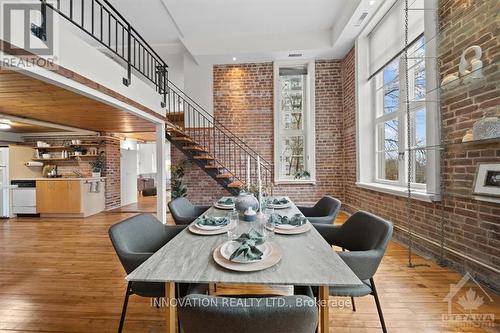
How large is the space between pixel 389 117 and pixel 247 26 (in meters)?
3.55

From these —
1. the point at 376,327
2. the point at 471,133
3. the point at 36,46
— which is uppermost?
the point at 36,46

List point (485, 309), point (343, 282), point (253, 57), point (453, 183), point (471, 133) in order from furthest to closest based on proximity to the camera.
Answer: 1. point (253, 57)
2. point (453, 183)
3. point (471, 133)
4. point (485, 309)
5. point (343, 282)

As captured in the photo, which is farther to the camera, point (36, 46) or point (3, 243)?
point (3, 243)

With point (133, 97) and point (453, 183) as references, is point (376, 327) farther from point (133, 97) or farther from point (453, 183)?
point (133, 97)

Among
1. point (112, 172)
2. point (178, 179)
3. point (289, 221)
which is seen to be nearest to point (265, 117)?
point (178, 179)

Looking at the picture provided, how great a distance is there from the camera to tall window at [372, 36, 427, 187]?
350 centimetres

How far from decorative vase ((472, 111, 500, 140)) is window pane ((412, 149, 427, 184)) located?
1106 millimetres

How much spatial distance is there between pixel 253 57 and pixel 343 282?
5.92 metres

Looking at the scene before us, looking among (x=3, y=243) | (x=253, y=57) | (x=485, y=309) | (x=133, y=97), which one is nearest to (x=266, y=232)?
(x=485, y=309)

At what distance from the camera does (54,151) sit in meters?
6.64

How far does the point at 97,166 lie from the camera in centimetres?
649

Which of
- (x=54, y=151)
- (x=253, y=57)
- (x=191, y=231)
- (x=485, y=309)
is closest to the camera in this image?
(x=191, y=231)

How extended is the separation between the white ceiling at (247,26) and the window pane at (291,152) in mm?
2057

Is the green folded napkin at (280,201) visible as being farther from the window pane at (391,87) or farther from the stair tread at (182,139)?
the stair tread at (182,139)
